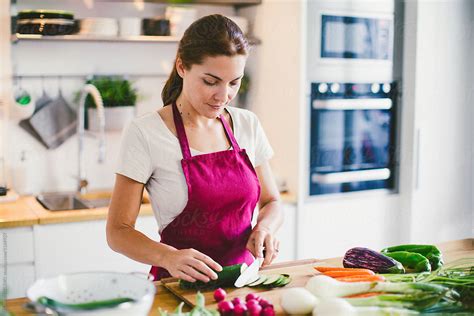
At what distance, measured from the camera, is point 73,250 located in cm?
267

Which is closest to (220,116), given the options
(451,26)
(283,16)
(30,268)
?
(30,268)

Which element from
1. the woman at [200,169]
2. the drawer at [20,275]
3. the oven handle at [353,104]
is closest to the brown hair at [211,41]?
the woman at [200,169]

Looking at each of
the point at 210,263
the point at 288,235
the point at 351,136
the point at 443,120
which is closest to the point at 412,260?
the point at 210,263

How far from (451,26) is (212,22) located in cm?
204

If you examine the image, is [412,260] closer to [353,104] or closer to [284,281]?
[284,281]

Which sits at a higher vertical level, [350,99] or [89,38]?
[89,38]

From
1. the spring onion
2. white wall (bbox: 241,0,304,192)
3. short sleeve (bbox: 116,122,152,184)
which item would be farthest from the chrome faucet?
the spring onion

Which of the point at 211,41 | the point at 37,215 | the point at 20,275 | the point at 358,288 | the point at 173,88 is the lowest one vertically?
the point at 20,275

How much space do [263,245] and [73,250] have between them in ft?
3.78

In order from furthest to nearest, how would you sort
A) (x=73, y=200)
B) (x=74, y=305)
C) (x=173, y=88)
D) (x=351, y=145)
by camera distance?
(x=351, y=145)
(x=73, y=200)
(x=173, y=88)
(x=74, y=305)

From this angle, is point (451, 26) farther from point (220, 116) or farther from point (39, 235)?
point (39, 235)

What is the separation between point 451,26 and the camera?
3.39 meters

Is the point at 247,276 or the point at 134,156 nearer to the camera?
the point at 247,276

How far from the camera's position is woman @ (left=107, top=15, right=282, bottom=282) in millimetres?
1707
